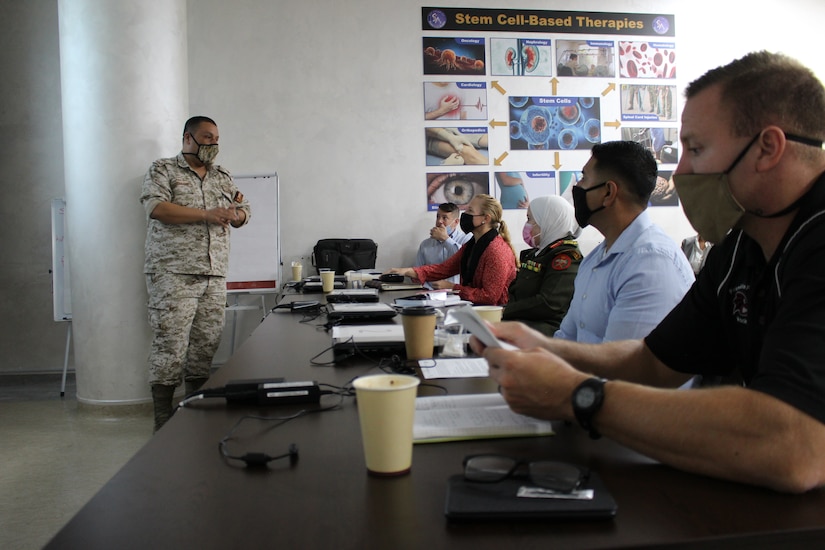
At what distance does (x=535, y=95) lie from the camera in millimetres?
5941

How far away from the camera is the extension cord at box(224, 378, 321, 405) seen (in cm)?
121

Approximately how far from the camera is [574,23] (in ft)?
19.6

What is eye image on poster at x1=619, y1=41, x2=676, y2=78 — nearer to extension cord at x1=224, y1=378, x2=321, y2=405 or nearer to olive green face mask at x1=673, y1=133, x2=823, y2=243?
olive green face mask at x1=673, y1=133, x2=823, y2=243

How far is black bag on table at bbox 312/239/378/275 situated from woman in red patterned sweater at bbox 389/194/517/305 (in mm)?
1113

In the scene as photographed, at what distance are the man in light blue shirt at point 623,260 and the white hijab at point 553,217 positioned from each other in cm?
98

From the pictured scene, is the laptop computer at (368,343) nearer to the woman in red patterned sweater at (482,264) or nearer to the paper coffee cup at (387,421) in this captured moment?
the paper coffee cup at (387,421)

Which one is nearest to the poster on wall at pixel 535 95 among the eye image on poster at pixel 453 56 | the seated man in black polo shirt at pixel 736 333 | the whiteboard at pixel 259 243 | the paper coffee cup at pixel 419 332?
the eye image on poster at pixel 453 56

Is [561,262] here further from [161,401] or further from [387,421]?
[161,401]

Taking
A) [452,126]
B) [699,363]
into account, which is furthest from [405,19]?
[699,363]

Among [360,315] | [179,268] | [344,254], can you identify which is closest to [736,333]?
[360,315]

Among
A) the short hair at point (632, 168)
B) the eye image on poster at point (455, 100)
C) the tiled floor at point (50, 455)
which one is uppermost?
the eye image on poster at point (455, 100)

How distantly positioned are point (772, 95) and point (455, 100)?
4.98 meters

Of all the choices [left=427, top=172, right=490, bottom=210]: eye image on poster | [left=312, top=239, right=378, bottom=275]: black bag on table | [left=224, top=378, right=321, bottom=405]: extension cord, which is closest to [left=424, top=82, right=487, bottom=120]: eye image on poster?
[left=427, top=172, right=490, bottom=210]: eye image on poster

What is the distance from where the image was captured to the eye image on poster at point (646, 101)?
609cm
